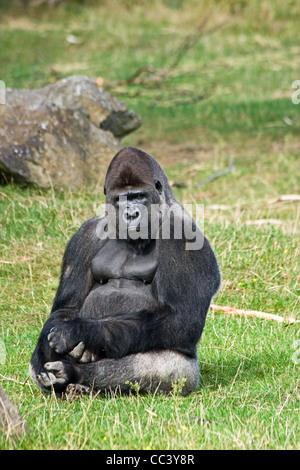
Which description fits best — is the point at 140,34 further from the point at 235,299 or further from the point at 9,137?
the point at 235,299

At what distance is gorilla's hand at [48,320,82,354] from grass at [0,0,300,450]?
285 millimetres

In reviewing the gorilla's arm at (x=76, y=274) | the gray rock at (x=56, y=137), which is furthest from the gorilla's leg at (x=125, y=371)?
the gray rock at (x=56, y=137)

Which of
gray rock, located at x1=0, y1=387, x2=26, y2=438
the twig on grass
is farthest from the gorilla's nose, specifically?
the twig on grass

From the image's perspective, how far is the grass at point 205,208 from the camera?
12.4 feet

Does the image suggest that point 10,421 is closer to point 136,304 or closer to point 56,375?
point 56,375

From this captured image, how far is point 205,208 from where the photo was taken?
30.4 ft

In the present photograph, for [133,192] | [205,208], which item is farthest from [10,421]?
[205,208]

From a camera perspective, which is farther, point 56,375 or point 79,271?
point 79,271

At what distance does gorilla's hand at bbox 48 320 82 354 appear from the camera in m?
4.20

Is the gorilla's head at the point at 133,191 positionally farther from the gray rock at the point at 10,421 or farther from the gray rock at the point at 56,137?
the gray rock at the point at 56,137

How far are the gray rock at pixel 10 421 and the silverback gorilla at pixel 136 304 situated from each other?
769 millimetres

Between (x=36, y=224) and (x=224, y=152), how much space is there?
5.48 metres

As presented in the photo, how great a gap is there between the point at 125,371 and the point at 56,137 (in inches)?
190

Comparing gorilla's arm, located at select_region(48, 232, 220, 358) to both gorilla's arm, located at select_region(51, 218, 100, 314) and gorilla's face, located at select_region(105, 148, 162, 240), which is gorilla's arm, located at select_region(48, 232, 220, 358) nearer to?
gorilla's face, located at select_region(105, 148, 162, 240)
